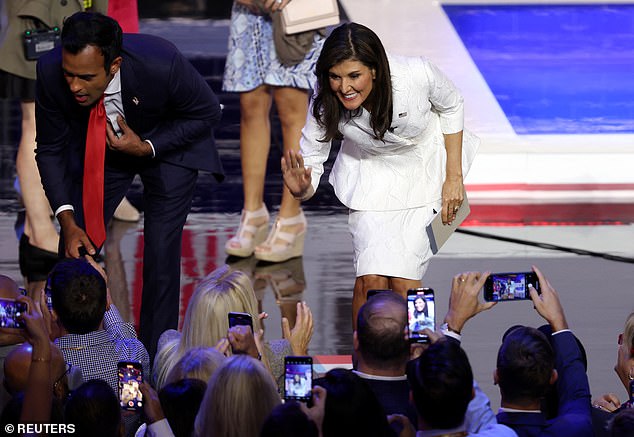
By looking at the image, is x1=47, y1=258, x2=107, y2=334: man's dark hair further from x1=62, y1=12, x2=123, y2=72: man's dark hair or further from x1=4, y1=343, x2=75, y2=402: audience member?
x1=62, y1=12, x2=123, y2=72: man's dark hair

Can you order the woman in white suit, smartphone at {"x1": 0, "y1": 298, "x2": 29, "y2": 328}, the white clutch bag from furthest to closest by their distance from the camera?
the white clutch bag
the woman in white suit
smartphone at {"x1": 0, "y1": 298, "x2": 29, "y2": 328}

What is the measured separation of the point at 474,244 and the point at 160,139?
236cm

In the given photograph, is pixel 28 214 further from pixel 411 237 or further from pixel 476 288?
pixel 476 288

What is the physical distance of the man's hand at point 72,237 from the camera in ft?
15.2

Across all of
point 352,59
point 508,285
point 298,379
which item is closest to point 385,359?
point 298,379

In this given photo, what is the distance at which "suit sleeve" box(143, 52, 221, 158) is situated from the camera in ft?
15.6

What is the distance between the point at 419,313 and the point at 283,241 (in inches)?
108

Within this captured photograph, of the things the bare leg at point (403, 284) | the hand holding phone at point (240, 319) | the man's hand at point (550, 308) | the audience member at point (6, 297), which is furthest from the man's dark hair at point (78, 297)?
the bare leg at point (403, 284)

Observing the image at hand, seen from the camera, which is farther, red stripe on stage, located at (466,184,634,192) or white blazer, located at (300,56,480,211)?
red stripe on stage, located at (466,184,634,192)

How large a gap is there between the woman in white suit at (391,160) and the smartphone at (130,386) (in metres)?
1.34

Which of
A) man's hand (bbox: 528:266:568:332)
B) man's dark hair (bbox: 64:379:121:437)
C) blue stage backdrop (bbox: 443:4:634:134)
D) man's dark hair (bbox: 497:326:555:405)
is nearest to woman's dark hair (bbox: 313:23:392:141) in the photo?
man's hand (bbox: 528:266:568:332)

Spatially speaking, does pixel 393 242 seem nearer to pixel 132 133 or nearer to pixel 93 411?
pixel 132 133

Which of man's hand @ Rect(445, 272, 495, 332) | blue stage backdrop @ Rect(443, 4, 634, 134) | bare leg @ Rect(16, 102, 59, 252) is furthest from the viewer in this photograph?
blue stage backdrop @ Rect(443, 4, 634, 134)

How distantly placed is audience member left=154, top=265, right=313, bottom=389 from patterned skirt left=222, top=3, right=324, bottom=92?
235cm
